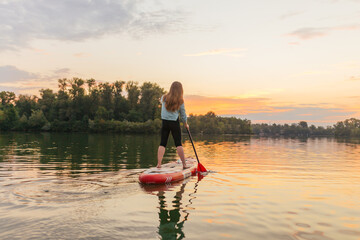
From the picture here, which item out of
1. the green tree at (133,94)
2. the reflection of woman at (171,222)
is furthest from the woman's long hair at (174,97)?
the green tree at (133,94)

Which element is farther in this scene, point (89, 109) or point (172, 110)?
point (89, 109)

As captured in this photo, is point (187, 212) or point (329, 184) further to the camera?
point (329, 184)

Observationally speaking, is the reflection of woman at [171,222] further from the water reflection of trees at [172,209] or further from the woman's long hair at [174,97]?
the woman's long hair at [174,97]

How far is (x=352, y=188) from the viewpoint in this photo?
8547mm

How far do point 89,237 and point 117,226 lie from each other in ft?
1.96

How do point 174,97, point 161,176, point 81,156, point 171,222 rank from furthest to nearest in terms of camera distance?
point 81,156
point 174,97
point 161,176
point 171,222

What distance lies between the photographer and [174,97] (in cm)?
895

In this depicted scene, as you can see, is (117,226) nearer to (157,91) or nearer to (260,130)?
(157,91)

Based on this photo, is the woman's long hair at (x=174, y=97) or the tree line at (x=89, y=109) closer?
the woman's long hair at (x=174, y=97)

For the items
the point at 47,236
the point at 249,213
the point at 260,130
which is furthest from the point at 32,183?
the point at 260,130

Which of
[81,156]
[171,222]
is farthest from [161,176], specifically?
[81,156]

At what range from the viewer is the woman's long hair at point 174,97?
897cm

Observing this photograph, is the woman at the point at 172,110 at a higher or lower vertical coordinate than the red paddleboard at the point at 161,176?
higher

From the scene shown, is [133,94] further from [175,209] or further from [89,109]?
[175,209]
